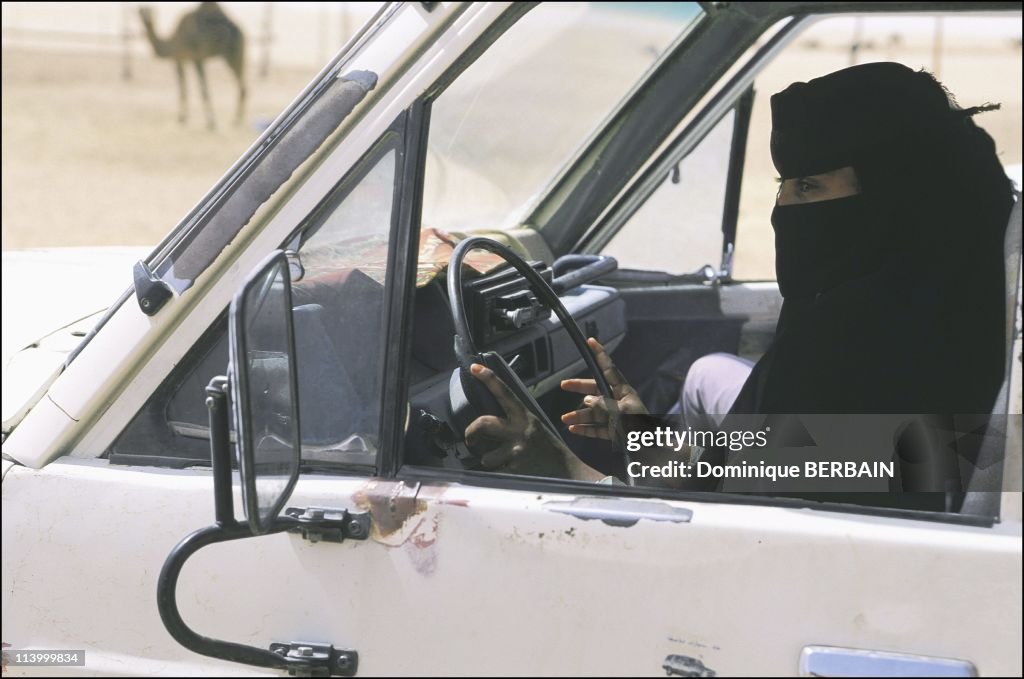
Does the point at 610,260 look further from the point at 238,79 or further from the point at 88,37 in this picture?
the point at 88,37

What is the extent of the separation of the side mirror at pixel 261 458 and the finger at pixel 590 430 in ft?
2.41

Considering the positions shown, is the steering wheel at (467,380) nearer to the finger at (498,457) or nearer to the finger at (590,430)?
the finger at (498,457)

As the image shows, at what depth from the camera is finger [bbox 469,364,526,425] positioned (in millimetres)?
1912

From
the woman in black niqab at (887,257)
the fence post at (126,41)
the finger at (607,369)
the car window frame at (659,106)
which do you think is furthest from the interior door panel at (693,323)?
the fence post at (126,41)

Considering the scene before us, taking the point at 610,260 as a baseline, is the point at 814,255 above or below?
below

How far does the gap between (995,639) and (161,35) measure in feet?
62.0

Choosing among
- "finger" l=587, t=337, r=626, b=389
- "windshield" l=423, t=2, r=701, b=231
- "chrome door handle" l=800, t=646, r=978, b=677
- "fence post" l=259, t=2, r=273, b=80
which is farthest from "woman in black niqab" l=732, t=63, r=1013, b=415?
"fence post" l=259, t=2, r=273, b=80

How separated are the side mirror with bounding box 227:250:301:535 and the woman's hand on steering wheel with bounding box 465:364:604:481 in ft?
1.58

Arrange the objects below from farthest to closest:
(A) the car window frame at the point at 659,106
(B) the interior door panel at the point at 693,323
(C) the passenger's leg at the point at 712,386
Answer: (B) the interior door panel at the point at 693,323 < (A) the car window frame at the point at 659,106 < (C) the passenger's leg at the point at 712,386

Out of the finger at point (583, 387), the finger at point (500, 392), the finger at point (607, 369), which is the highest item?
the finger at point (607, 369)

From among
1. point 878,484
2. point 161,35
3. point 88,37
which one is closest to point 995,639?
point 878,484

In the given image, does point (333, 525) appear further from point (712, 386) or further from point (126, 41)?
point (126, 41)

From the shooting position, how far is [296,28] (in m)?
21.4

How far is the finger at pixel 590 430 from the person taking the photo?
2.16m
